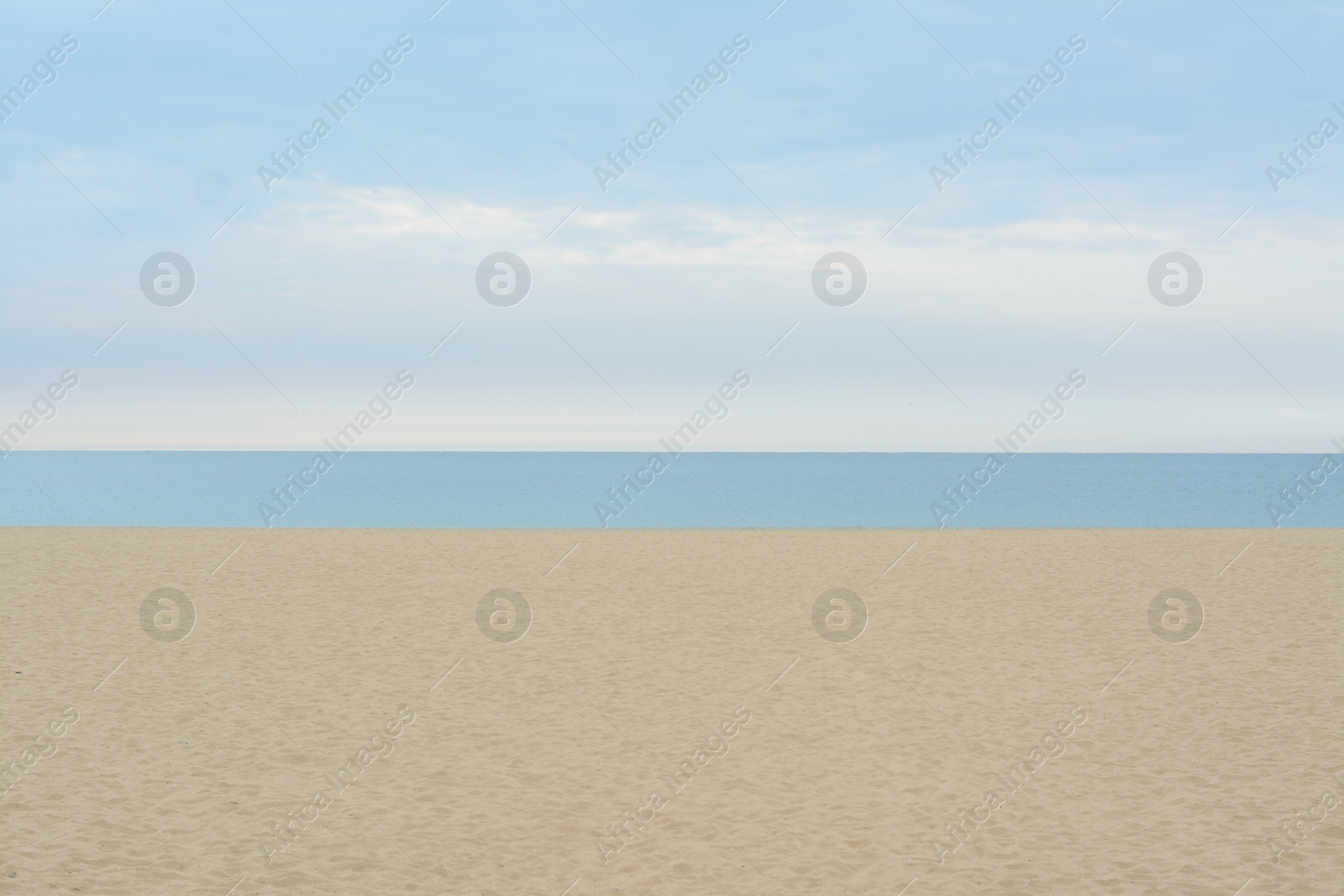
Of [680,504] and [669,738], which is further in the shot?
[680,504]

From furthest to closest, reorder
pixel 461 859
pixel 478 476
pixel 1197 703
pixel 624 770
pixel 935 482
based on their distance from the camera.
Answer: pixel 478 476
pixel 935 482
pixel 1197 703
pixel 624 770
pixel 461 859

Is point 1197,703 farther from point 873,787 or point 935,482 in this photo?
point 935,482

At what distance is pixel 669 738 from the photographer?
954 cm

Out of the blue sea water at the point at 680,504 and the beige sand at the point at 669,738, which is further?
the blue sea water at the point at 680,504

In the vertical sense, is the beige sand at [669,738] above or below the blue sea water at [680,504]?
below

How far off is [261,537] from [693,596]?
49.4 ft

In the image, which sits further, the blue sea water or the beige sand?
the blue sea water

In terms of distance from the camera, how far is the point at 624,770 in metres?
8.62

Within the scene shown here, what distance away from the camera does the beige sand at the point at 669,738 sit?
665 cm

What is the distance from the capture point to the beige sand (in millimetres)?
6648

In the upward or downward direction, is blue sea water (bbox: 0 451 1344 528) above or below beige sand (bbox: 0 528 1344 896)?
above

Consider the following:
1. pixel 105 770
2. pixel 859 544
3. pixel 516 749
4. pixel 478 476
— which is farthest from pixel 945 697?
pixel 478 476

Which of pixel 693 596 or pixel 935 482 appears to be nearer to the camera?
pixel 693 596


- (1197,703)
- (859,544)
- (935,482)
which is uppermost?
(935,482)
